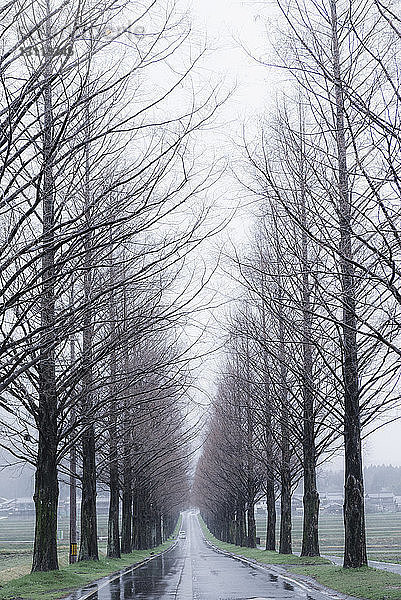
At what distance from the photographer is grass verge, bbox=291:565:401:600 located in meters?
12.2

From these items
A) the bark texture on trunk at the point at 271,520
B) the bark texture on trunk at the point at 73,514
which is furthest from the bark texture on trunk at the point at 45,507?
the bark texture on trunk at the point at 271,520

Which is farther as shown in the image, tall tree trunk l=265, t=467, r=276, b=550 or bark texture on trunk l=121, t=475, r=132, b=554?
bark texture on trunk l=121, t=475, r=132, b=554

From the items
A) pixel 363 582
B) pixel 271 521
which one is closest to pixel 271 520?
pixel 271 521

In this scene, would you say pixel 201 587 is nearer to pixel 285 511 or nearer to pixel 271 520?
pixel 285 511

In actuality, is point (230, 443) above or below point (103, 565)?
above

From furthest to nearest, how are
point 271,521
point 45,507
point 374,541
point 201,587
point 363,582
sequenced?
point 374,541, point 271,521, point 45,507, point 201,587, point 363,582

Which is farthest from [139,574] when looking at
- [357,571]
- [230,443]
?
[230,443]

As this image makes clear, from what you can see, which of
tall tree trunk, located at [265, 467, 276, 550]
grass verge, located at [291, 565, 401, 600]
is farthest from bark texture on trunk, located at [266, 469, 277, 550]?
grass verge, located at [291, 565, 401, 600]

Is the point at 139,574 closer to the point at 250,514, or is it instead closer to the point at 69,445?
the point at 69,445

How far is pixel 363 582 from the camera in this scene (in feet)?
46.0

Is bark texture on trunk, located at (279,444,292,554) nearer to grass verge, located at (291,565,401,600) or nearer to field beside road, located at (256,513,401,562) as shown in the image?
field beside road, located at (256,513,401,562)

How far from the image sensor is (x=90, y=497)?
24.1m

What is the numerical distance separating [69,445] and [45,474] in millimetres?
946

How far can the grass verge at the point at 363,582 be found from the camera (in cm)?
1217
